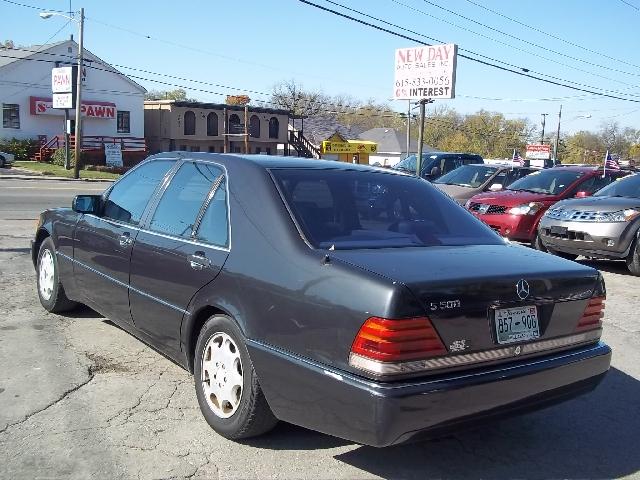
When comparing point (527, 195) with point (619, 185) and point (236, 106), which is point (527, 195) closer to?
point (619, 185)

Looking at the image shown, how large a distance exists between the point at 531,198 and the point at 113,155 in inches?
1388

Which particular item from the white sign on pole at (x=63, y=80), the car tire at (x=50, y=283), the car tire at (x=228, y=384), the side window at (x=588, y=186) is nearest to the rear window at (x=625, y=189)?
the side window at (x=588, y=186)

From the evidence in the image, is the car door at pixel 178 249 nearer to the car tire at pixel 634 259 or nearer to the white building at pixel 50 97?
the car tire at pixel 634 259

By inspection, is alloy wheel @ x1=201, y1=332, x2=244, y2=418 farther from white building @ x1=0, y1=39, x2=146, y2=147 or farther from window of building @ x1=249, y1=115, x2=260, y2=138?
window of building @ x1=249, y1=115, x2=260, y2=138

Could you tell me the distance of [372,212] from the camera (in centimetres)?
388

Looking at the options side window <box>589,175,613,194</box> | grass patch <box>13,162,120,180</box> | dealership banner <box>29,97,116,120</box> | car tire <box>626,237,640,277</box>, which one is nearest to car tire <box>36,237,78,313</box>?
car tire <box>626,237,640,277</box>

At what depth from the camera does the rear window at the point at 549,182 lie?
38.8 ft

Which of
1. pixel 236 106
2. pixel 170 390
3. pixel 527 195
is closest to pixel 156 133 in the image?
pixel 236 106

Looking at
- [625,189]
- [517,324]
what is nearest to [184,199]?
[517,324]

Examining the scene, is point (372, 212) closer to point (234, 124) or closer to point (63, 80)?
point (63, 80)

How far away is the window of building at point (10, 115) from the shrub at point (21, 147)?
3.33 feet

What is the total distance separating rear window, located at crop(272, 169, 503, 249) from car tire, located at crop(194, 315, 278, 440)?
2.39ft

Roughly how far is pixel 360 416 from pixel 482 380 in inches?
23.8

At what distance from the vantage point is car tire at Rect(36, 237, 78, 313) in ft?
18.8
